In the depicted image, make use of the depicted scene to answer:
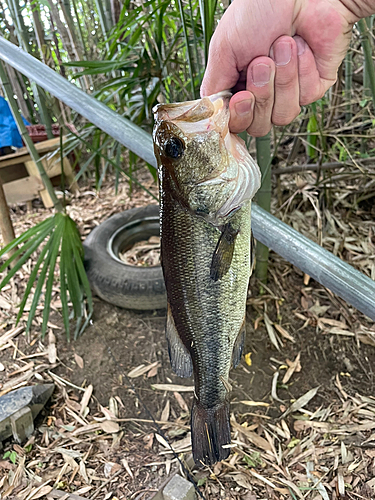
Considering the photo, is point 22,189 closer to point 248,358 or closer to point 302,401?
point 248,358

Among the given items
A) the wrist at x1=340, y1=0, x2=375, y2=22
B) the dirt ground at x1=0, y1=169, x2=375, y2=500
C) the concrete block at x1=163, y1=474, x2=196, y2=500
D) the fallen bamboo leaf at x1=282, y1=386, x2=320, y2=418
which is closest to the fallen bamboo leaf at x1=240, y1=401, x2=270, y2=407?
the dirt ground at x1=0, y1=169, x2=375, y2=500

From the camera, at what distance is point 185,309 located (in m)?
1.11

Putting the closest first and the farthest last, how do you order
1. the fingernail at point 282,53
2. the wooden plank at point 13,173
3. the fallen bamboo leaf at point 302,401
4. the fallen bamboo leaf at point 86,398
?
1. the fingernail at point 282,53
2. the fallen bamboo leaf at point 302,401
3. the fallen bamboo leaf at point 86,398
4. the wooden plank at point 13,173

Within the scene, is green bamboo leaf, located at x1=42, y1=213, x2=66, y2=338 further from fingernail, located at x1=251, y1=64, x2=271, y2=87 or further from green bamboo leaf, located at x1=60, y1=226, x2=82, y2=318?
fingernail, located at x1=251, y1=64, x2=271, y2=87

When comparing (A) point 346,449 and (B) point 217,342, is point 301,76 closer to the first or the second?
(B) point 217,342

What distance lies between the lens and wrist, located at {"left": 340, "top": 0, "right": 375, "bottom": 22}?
39.8 inches

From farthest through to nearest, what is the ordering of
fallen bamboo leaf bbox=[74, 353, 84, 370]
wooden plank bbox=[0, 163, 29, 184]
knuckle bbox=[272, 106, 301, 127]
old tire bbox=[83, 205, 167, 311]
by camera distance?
wooden plank bbox=[0, 163, 29, 184]
old tire bbox=[83, 205, 167, 311]
fallen bamboo leaf bbox=[74, 353, 84, 370]
knuckle bbox=[272, 106, 301, 127]

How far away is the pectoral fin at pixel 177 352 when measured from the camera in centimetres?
116

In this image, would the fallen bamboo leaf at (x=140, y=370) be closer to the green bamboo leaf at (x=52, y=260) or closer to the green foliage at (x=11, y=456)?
the green bamboo leaf at (x=52, y=260)

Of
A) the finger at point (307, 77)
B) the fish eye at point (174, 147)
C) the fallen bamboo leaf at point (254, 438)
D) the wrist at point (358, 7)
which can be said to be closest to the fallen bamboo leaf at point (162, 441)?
the fallen bamboo leaf at point (254, 438)

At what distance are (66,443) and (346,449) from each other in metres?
1.36

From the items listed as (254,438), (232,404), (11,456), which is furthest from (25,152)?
→ (254,438)

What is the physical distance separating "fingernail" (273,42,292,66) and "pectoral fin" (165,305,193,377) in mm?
732

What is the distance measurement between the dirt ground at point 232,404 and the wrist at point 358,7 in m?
1.74
